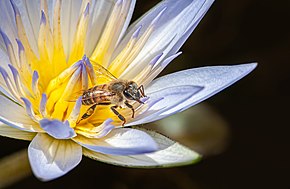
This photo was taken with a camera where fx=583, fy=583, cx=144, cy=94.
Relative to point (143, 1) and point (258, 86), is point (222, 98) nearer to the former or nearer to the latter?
point (258, 86)

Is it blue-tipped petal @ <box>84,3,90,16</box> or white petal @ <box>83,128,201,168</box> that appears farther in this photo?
blue-tipped petal @ <box>84,3,90,16</box>

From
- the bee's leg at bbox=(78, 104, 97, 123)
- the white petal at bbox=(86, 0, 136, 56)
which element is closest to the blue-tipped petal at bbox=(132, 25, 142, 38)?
the white petal at bbox=(86, 0, 136, 56)

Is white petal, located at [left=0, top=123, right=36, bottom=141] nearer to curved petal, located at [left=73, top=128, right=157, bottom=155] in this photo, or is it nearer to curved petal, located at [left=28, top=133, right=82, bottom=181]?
curved petal, located at [left=28, top=133, right=82, bottom=181]

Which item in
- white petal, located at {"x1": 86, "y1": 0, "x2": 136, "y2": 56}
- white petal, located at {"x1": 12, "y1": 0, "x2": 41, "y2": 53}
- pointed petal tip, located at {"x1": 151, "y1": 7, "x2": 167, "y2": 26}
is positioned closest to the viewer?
white petal, located at {"x1": 12, "y1": 0, "x2": 41, "y2": 53}

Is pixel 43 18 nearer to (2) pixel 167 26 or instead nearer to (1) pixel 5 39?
(1) pixel 5 39

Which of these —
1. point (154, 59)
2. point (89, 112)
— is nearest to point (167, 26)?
point (154, 59)

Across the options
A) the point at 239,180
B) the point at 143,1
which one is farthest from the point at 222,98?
the point at 143,1
